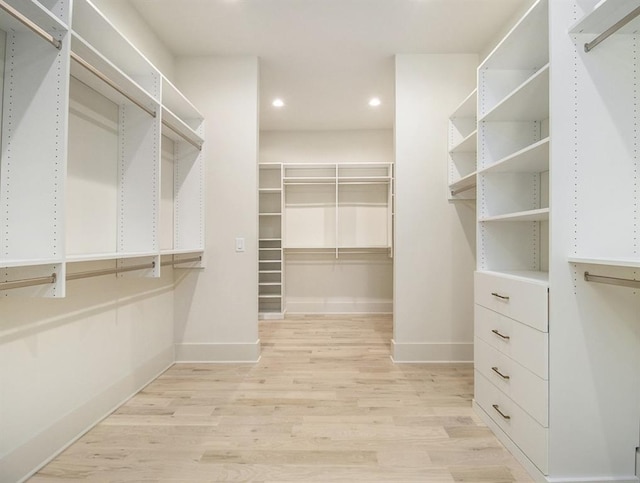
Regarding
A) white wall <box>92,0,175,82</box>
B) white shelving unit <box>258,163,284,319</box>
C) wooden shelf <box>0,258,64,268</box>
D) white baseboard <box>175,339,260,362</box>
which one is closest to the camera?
wooden shelf <box>0,258,64,268</box>

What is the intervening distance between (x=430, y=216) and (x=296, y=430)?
2078 mm

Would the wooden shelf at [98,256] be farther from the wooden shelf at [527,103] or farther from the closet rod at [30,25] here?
the wooden shelf at [527,103]

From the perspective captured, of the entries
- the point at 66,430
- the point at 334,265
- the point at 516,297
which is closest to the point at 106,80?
the point at 66,430

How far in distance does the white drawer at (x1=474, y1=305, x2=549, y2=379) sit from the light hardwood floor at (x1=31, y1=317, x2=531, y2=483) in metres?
0.49

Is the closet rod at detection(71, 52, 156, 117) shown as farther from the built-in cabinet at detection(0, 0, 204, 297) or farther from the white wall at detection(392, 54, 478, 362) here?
the white wall at detection(392, 54, 478, 362)

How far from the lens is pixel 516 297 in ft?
5.28

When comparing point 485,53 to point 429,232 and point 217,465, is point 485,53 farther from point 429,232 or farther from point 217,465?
point 217,465

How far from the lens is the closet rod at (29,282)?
3.74 ft

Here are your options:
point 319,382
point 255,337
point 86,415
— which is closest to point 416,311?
point 319,382

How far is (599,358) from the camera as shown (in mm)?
1366

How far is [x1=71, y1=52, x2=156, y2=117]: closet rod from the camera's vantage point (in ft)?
4.75

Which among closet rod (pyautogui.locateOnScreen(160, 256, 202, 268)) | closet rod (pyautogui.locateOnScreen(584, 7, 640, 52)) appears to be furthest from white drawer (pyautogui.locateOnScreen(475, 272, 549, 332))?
closet rod (pyautogui.locateOnScreen(160, 256, 202, 268))

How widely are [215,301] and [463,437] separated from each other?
2.14m

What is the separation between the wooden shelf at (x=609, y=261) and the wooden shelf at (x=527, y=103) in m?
0.85
